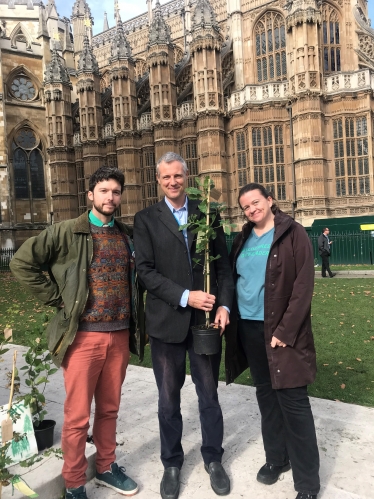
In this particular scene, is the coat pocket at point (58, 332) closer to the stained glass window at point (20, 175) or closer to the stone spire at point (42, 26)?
the stained glass window at point (20, 175)

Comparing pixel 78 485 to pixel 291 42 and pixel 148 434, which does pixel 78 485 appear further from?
pixel 291 42

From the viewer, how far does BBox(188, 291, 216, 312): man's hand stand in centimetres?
260

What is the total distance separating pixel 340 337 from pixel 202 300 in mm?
4645

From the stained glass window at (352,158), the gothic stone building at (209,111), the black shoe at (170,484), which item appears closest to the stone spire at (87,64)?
the gothic stone building at (209,111)

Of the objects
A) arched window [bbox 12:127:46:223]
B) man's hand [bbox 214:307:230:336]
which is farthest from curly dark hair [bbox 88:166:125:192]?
arched window [bbox 12:127:46:223]

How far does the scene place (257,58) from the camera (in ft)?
78.3

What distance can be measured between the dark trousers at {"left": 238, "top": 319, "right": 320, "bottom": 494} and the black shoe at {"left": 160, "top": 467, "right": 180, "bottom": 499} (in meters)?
0.64

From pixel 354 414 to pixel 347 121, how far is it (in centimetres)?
1990

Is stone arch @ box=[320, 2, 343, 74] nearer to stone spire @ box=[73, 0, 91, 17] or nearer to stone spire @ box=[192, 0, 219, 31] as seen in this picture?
stone spire @ box=[192, 0, 219, 31]

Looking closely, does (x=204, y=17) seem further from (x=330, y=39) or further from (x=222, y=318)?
(x=222, y=318)

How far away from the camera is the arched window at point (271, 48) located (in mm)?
23094

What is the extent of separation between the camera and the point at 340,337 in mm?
6488

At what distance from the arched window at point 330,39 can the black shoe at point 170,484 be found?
23.4 metres

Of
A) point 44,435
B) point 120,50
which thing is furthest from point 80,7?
point 44,435
